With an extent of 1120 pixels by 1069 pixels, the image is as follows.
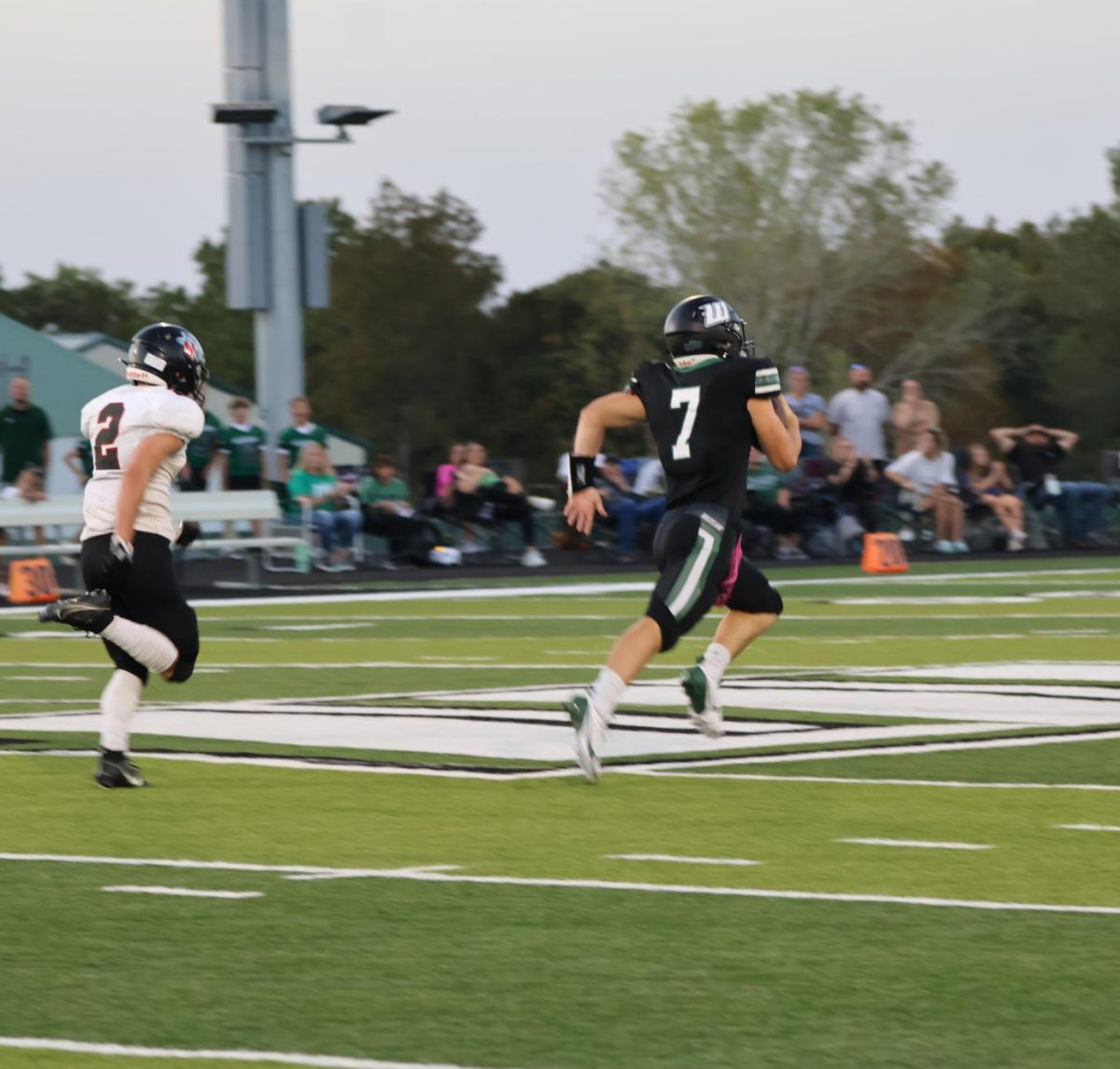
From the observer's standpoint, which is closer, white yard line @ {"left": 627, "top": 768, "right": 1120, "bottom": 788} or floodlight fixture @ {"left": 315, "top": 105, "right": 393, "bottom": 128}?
white yard line @ {"left": 627, "top": 768, "right": 1120, "bottom": 788}

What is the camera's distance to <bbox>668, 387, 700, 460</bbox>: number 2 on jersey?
32.8ft

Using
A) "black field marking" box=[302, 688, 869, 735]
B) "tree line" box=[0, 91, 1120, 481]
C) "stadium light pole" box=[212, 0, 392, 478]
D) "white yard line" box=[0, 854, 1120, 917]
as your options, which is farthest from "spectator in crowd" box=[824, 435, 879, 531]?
"tree line" box=[0, 91, 1120, 481]

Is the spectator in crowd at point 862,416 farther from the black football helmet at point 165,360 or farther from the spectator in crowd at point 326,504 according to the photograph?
the black football helmet at point 165,360

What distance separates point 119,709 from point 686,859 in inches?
107

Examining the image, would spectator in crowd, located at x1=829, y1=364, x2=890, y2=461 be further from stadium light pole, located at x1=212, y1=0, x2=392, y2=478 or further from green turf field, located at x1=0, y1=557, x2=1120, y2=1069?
green turf field, located at x1=0, y1=557, x2=1120, y2=1069

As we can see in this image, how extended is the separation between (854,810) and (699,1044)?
361 cm

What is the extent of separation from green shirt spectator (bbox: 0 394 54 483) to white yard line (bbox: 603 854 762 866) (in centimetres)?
1791

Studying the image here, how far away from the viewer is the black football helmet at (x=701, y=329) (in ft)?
33.0

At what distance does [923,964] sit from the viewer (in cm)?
629

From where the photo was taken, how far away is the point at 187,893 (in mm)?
7434

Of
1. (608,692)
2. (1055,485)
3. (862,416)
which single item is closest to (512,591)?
(862,416)

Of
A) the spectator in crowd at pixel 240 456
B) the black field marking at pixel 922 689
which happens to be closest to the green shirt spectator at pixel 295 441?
the spectator in crowd at pixel 240 456

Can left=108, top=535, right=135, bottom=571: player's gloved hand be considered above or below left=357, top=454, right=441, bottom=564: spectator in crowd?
above

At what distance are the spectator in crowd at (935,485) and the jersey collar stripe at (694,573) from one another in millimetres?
19210
